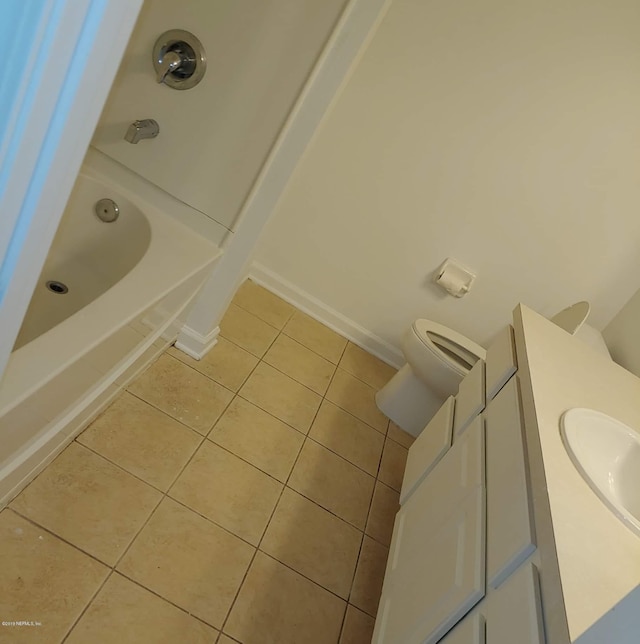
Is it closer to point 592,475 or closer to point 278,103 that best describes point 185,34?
point 278,103

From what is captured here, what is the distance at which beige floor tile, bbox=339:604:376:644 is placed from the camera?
1.62 metres

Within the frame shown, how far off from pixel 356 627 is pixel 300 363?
4.08 ft

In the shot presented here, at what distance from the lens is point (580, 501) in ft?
3.72

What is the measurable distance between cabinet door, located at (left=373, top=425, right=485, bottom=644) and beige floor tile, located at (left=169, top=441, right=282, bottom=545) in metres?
0.44

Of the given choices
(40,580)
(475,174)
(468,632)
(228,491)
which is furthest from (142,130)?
(468,632)

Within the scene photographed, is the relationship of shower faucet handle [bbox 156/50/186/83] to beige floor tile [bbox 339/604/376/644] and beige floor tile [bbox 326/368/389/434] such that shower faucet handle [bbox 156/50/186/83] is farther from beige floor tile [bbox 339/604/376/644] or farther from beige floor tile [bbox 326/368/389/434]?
beige floor tile [bbox 339/604/376/644]

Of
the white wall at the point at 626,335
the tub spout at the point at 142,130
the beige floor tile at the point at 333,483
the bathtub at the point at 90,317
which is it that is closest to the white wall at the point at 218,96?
the tub spout at the point at 142,130

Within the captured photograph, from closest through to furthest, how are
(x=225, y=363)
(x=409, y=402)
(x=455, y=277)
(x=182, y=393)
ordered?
(x=182, y=393) < (x=225, y=363) < (x=409, y=402) < (x=455, y=277)

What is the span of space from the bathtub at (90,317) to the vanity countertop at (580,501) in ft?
3.36

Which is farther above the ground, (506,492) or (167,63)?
(167,63)

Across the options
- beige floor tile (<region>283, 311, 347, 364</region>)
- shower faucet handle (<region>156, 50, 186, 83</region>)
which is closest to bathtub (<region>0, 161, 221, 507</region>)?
shower faucet handle (<region>156, 50, 186, 83</region>)

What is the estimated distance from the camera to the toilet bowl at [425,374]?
7.83 ft

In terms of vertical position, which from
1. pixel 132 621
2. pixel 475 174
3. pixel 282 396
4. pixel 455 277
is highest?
pixel 475 174

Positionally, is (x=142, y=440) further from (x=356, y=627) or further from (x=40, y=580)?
(x=356, y=627)
